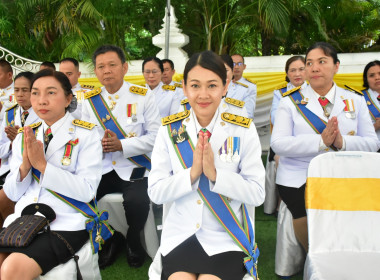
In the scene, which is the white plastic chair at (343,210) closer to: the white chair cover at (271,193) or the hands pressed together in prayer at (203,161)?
the hands pressed together in prayer at (203,161)

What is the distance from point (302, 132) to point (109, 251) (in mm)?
1648

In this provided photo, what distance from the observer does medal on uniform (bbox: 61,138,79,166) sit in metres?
2.34

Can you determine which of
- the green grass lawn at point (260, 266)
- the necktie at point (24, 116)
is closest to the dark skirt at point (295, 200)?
the green grass lawn at point (260, 266)

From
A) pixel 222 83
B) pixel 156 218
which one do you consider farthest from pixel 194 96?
pixel 156 218

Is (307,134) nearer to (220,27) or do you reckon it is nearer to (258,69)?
(258,69)

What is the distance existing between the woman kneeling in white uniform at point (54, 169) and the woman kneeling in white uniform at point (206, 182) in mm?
500

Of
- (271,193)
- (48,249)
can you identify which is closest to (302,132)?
(271,193)

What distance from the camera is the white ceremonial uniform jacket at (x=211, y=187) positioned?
1.91 m

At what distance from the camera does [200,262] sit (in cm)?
186

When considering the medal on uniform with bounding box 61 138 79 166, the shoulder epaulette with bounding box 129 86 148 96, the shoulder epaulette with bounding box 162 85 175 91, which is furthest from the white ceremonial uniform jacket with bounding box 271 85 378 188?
the shoulder epaulette with bounding box 162 85 175 91

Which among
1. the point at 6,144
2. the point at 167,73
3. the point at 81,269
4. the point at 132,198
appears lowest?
the point at 81,269

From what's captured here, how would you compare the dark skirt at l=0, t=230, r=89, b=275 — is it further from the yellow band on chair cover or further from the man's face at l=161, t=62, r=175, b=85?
the man's face at l=161, t=62, r=175, b=85

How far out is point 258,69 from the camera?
659 cm

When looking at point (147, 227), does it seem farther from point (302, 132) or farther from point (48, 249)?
point (302, 132)
